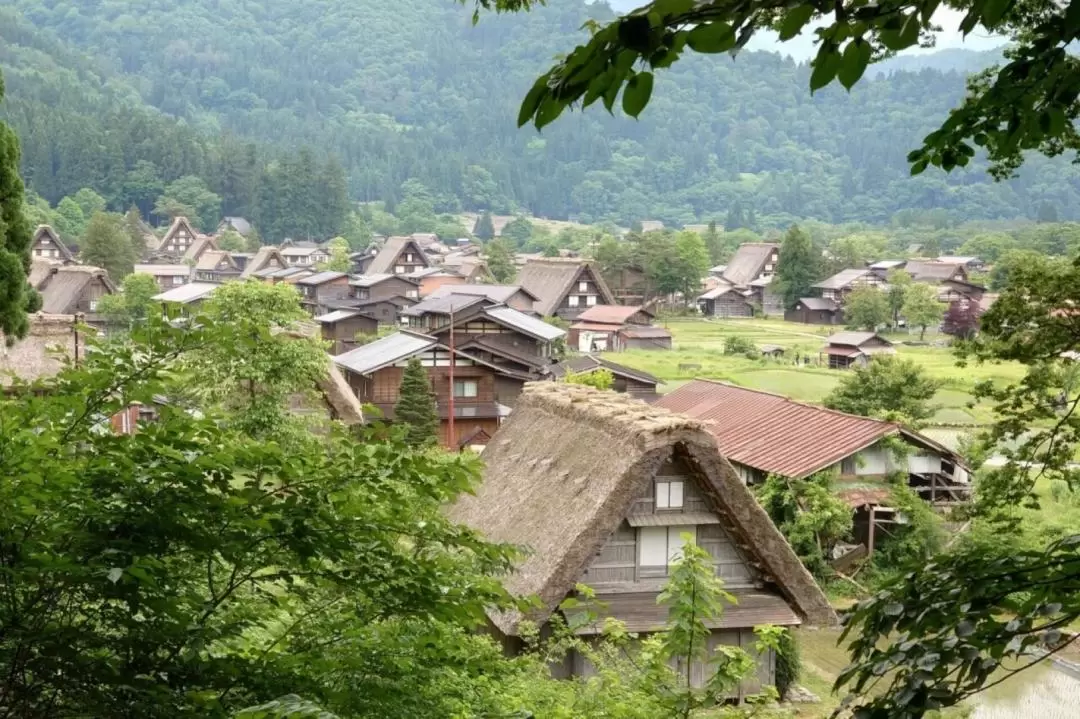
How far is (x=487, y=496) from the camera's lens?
13883 mm

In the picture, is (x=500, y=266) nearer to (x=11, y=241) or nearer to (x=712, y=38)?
(x=11, y=241)

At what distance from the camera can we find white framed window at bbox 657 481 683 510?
11508 mm

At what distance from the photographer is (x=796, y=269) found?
5628cm

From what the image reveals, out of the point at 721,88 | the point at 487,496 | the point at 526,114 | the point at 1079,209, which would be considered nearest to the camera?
the point at 526,114

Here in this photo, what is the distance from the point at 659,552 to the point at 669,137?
137480 mm

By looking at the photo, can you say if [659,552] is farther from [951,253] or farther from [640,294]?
[951,253]

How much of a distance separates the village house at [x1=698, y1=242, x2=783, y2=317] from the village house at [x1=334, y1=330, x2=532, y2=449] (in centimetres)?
3428

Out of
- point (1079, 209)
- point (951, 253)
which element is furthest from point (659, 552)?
point (1079, 209)

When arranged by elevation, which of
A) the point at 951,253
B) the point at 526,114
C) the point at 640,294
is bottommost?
the point at 526,114

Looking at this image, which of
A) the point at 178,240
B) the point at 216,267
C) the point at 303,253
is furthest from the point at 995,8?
the point at 178,240

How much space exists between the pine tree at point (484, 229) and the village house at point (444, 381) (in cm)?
7638

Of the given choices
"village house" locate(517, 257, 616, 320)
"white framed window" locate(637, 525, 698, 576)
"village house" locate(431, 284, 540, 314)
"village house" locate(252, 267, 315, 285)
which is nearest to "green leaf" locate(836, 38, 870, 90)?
"white framed window" locate(637, 525, 698, 576)

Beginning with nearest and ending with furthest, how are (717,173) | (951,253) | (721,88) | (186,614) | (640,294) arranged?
(186,614) → (640,294) → (951,253) → (717,173) → (721,88)

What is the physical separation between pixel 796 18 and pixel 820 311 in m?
55.1
